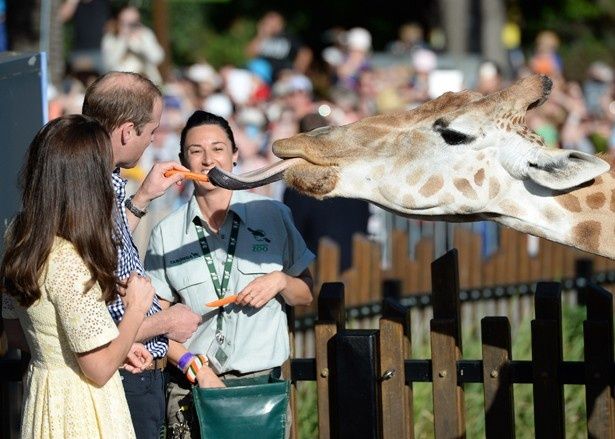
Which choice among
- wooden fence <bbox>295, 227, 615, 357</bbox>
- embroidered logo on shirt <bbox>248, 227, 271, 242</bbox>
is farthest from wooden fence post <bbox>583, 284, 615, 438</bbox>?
wooden fence <bbox>295, 227, 615, 357</bbox>

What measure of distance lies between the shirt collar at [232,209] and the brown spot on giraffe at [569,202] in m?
1.24

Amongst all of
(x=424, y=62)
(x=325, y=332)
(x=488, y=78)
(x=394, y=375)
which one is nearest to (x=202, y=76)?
(x=424, y=62)

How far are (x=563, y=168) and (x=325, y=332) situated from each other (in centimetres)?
115

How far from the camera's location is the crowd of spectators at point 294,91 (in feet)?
41.5

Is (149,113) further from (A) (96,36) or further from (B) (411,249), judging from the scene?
(A) (96,36)

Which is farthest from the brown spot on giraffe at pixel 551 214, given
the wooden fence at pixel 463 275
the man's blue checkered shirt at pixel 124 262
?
the wooden fence at pixel 463 275

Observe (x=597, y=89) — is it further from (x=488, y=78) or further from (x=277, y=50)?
(x=277, y=50)

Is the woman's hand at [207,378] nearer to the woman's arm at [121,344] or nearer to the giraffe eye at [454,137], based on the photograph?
the woman's arm at [121,344]

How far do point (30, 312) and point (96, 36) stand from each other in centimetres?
1111

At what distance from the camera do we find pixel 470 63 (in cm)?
1680

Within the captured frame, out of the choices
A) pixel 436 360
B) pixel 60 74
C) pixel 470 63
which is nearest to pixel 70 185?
pixel 436 360

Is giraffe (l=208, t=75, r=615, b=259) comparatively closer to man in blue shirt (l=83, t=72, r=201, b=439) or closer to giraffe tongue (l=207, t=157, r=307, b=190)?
giraffe tongue (l=207, t=157, r=307, b=190)

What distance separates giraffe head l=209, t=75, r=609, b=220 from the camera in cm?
515

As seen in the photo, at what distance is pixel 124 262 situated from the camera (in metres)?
4.52
